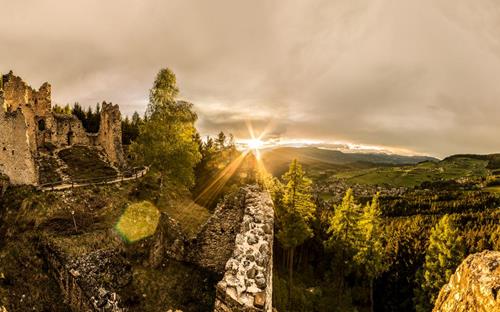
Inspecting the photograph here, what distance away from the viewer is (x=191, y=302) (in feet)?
57.7

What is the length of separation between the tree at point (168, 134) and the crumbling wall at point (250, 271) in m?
19.0

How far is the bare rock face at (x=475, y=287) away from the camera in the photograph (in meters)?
6.77

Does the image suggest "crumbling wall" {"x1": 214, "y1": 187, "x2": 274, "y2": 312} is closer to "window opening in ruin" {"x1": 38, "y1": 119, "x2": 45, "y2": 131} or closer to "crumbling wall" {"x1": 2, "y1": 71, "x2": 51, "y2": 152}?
"crumbling wall" {"x1": 2, "y1": 71, "x2": 51, "y2": 152}

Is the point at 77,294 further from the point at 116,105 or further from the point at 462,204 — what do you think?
the point at 462,204

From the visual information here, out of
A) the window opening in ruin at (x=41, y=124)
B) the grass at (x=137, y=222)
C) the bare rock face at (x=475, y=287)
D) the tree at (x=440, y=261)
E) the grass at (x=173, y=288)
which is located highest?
the window opening in ruin at (x=41, y=124)

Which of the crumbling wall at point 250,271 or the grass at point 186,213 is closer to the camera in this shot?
the crumbling wall at point 250,271

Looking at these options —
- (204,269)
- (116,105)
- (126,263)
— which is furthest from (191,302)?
(116,105)

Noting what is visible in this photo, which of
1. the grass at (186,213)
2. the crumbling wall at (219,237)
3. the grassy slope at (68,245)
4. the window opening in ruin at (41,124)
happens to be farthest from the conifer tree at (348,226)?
the window opening in ruin at (41,124)

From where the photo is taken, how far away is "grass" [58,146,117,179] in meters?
35.8

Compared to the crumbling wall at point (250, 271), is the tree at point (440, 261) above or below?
below

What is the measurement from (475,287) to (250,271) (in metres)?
6.40

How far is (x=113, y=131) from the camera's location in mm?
45406

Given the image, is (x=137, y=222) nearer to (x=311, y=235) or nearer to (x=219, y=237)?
(x=219, y=237)

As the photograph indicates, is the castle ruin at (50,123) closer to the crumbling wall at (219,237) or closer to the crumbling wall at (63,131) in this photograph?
the crumbling wall at (63,131)
